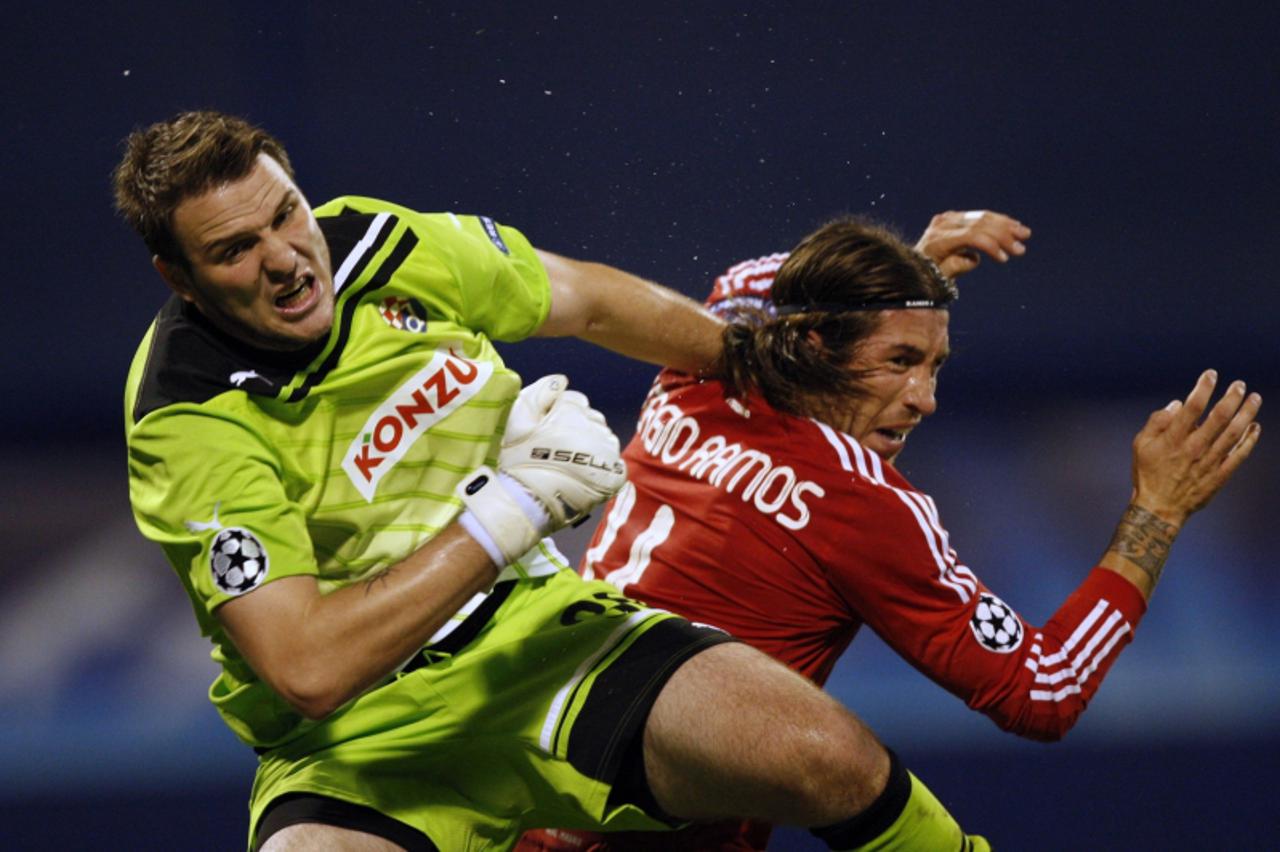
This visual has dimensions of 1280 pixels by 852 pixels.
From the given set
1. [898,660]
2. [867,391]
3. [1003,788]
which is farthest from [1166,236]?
[867,391]

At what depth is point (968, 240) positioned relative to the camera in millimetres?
3352

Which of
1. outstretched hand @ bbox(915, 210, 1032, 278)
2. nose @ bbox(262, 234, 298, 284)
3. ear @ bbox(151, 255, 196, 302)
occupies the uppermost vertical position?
outstretched hand @ bbox(915, 210, 1032, 278)

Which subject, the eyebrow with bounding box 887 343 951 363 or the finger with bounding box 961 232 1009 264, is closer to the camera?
the eyebrow with bounding box 887 343 951 363

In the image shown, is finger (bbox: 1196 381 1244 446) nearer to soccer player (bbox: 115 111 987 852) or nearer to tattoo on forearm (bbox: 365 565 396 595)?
soccer player (bbox: 115 111 987 852)

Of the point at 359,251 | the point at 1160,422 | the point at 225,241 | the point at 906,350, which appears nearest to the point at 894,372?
the point at 906,350

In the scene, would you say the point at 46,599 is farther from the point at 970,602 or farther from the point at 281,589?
the point at 970,602

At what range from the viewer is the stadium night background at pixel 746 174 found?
4.34 m

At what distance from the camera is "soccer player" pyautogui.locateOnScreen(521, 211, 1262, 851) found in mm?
2613

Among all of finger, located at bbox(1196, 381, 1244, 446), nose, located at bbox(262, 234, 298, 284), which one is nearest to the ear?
nose, located at bbox(262, 234, 298, 284)

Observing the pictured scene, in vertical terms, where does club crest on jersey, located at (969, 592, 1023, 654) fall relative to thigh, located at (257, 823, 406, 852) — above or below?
above

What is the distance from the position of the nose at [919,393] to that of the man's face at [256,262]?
0.99m

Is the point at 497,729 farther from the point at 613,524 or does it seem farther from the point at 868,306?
the point at 868,306

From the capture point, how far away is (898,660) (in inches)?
154

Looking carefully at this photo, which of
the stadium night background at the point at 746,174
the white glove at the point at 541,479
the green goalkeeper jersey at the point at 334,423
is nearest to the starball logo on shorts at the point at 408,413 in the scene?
the green goalkeeper jersey at the point at 334,423
